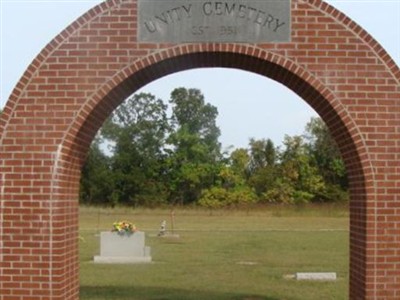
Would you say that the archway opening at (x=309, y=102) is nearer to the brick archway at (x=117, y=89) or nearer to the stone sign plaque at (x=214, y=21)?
the brick archway at (x=117, y=89)

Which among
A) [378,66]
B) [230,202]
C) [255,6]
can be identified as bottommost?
[230,202]

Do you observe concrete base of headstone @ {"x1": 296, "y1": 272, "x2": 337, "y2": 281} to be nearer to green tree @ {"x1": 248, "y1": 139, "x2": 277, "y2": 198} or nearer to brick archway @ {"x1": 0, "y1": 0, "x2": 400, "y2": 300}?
brick archway @ {"x1": 0, "y1": 0, "x2": 400, "y2": 300}

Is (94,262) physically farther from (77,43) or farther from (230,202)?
(230,202)

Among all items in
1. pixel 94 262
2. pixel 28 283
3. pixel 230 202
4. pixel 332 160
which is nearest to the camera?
pixel 28 283

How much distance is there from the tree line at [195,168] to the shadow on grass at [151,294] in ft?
166

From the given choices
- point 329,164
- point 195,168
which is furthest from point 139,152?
point 329,164

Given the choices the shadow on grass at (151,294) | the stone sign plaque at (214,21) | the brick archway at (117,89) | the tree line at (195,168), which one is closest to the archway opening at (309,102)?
the brick archway at (117,89)

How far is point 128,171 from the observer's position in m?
70.3

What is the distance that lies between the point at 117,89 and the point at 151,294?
6986 mm

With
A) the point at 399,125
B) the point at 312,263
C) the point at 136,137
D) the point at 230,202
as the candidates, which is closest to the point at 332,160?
the point at 230,202

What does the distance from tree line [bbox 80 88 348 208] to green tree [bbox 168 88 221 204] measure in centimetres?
10

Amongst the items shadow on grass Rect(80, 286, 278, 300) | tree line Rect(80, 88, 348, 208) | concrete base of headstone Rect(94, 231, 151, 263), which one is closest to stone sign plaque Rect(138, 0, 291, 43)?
shadow on grass Rect(80, 286, 278, 300)

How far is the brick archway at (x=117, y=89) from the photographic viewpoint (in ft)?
25.2

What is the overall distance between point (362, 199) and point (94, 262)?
520 inches
